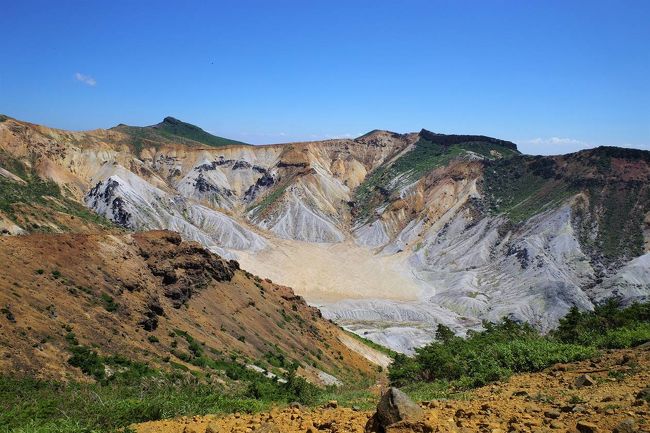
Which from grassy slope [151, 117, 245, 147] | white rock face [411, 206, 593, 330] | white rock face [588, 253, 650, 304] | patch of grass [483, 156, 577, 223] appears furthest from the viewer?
grassy slope [151, 117, 245, 147]

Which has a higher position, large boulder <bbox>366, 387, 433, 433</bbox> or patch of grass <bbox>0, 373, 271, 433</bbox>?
large boulder <bbox>366, 387, 433, 433</bbox>

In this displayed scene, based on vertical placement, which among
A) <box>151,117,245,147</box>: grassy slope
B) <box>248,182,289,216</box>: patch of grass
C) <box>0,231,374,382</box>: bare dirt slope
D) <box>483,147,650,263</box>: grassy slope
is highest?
<box>151,117,245,147</box>: grassy slope

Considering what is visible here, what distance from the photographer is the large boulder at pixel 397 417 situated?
8.60m

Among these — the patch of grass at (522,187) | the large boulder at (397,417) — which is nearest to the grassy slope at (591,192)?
the patch of grass at (522,187)

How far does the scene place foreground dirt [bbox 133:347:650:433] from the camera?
8.88 m

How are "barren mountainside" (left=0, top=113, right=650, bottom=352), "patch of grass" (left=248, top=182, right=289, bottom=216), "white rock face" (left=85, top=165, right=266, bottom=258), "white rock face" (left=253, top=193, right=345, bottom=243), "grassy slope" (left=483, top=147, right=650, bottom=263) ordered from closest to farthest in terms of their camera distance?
"barren mountainside" (left=0, top=113, right=650, bottom=352) < "grassy slope" (left=483, top=147, right=650, bottom=263) < "white rock face" (left=85, top=165, right=266, bottom=258) < "white rock face" (left=253, top=193, right=345, bottom=243) < "patch of grass" (left=248, top=182, right=289, bottom=216)

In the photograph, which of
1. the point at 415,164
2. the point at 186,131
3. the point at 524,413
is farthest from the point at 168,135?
the point at 524,413

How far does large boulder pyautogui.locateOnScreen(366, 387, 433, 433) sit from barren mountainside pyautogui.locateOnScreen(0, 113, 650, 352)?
2380 inches

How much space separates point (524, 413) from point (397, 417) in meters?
2.76

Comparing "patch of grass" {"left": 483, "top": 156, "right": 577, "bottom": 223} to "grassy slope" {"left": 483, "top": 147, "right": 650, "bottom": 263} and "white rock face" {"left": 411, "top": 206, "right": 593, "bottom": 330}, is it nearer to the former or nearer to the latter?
"grassy slope" {"left": 483, "top": 147, "right": 650, "bottom": 263}

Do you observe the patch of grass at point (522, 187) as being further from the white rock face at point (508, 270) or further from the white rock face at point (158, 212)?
the white rock face at point (158, 212)

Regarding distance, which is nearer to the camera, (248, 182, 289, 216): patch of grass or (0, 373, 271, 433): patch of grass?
(0, 373, 271, 433): patch of grass

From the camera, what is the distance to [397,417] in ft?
29.1

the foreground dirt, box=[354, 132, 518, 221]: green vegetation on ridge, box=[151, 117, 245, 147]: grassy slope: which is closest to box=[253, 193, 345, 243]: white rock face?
box=[354, 132, 518, 221]: green vegetation on ridge
